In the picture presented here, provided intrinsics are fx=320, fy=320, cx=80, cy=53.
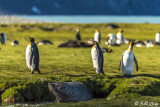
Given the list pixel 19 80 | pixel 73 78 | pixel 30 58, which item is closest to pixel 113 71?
pixel 73 78

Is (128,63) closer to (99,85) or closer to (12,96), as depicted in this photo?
(99,85)

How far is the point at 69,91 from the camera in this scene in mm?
14000

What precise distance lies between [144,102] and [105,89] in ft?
8.79

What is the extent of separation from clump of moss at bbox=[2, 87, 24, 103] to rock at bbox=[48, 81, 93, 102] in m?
1.45

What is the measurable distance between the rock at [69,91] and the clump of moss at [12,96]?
145cm

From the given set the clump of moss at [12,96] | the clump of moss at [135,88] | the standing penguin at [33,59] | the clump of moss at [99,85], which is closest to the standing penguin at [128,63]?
the clump of moss at [135,88]

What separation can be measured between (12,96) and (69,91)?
8.11ft

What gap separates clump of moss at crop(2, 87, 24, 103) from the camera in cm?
1380

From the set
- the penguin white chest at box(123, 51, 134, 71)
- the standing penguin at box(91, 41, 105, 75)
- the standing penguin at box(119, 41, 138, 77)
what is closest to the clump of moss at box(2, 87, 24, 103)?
the standing penguin at box(91, 41, 105, 75)

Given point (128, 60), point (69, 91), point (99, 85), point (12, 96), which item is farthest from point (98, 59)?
point (12, 96)

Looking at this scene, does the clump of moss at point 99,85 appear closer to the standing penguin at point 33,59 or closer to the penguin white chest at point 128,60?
the penguin white chest at point 128,60

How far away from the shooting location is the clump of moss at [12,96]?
1380 centimetres

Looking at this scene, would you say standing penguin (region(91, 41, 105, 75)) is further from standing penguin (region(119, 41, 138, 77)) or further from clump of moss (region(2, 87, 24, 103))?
clump of moss (region(2, 87, 24, 103))

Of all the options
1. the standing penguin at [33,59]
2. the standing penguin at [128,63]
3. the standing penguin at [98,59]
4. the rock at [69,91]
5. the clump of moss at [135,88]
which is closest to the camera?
the rock at [69,91]
